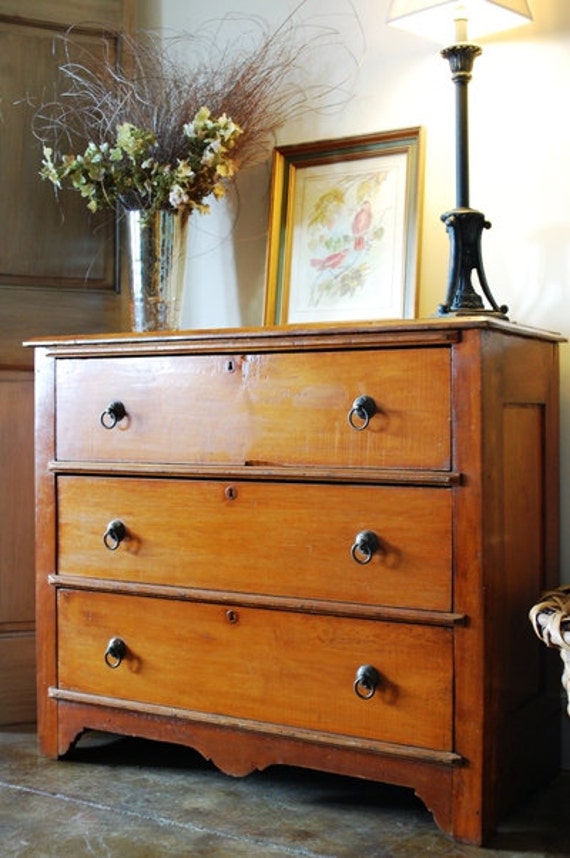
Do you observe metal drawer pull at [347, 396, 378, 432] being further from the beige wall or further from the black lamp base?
the beige wall

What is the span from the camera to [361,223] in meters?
2.67

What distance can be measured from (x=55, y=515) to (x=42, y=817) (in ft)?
2.12

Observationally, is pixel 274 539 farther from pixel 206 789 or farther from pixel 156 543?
pixel 206 789

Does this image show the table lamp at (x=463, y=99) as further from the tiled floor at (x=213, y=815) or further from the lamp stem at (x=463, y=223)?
the tiled floor at (x=213, y=815)

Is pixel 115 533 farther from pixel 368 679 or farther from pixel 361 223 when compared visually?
pixel 361 223

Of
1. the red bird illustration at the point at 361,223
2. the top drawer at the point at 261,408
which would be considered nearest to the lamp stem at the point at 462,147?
the red bird illustration at the point at 361,223

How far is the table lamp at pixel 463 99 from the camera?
2332mm

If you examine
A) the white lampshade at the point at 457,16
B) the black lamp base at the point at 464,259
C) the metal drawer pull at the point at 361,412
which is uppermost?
the white lampshade at the point at 457,16

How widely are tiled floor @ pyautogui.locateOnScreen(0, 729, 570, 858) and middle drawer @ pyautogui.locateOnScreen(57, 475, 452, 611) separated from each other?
42 centimetres

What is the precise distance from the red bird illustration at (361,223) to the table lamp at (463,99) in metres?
0.30

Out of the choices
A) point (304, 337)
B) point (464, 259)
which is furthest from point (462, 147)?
point (304, 337)

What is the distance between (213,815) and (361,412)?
827mm

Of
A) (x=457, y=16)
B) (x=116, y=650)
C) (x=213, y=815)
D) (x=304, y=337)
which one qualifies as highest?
(x=457, y=16)

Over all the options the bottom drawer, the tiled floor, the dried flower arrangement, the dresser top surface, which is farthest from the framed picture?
the tiled floor
